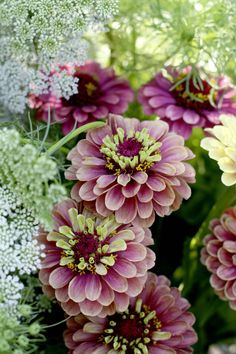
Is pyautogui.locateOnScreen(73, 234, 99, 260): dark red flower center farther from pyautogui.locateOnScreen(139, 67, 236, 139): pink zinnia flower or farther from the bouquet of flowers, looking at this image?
pyautogui.locateOnScreen(139, 67, 236, 139): pink zinnia flower

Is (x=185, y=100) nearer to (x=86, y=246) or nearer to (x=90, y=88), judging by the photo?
(x=90, y=88)

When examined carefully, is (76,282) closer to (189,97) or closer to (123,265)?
(123,265)

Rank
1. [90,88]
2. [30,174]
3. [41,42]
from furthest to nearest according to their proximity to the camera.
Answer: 1. [90,88]
2. [41,42]
3. [30,174]

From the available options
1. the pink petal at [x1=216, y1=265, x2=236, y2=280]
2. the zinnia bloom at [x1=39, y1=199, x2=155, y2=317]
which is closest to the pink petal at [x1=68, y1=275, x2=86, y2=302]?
the zinnia bloom at [x1=39, y1=199, x2=155, y2=317]

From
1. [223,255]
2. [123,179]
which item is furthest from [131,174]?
[223,255]

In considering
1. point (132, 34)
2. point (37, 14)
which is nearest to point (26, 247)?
point (37, 14)

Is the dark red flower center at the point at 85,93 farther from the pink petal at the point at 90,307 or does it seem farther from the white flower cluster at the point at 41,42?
the pink petal at the point at 90,307
